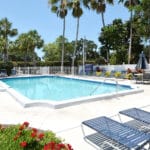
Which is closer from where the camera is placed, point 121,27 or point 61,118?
point 61,118

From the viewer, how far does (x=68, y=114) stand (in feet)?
26.0

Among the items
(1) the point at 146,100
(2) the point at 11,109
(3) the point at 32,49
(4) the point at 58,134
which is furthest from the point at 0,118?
(3) the point at 32,49

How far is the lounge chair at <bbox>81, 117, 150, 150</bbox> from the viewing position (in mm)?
4345

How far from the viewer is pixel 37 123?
6973 millimetres

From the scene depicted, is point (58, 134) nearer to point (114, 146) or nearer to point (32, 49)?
point (114, 146)

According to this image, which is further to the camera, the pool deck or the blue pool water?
the blue pool water

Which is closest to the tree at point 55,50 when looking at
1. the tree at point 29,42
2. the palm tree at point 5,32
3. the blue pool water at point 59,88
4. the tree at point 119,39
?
the tree at point 29,42

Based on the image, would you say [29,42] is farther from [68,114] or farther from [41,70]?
[68,114]

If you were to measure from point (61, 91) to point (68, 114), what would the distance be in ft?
27.2

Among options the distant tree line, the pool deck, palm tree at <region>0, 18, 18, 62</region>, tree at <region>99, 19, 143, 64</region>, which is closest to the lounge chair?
the pool deck

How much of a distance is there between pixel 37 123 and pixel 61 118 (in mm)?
798

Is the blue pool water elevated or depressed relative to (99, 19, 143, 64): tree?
depressed

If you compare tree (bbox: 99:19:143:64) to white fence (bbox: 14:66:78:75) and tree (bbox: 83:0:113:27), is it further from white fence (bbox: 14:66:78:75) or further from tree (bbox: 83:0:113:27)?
white fence (bbox: 14:66:78:75)

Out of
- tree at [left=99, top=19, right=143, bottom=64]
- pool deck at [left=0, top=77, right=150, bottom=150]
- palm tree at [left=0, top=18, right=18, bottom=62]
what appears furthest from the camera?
palm tree at [left=0, top=18, right=18, bottom=62]
